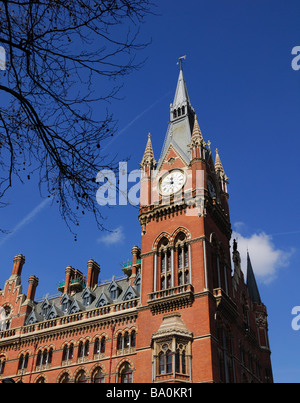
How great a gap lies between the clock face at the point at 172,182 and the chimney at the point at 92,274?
44.3ft

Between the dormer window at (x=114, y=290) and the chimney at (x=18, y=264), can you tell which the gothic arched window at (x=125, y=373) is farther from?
the chimney at (x=18, y=264)

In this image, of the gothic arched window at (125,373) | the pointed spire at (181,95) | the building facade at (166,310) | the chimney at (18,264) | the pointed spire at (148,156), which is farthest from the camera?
the pointed spire at (181,95)

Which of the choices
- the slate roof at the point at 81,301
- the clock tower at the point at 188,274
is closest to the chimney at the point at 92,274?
the slate roof at the point at 81,301

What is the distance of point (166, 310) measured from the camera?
3331cm

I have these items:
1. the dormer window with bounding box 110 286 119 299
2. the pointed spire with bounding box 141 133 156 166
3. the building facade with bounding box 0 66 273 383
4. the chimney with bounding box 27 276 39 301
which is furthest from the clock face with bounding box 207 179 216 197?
the chimney with bounding box 27 276 39 301

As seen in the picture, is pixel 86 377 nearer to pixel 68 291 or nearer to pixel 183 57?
pixel 68 291

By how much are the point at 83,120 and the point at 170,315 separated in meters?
24.9

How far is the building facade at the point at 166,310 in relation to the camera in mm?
31594

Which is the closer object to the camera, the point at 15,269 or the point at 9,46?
the point at 9,46

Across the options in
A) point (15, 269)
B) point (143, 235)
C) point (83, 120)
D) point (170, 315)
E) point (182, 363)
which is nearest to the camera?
point (83, 120)

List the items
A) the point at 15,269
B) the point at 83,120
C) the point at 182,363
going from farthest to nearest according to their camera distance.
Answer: the point at 15,269 → the point at 182,363 → the point at 83,120

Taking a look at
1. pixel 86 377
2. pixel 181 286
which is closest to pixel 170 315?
pixel 181 286

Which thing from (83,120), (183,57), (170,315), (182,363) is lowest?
(83,120)
